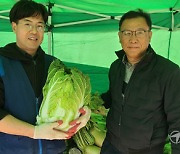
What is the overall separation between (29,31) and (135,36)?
2.84 ft

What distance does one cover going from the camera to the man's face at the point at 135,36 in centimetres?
250

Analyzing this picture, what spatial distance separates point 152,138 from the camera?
2.50 metres

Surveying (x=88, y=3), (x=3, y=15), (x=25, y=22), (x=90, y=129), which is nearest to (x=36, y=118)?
(x=25, y=22)

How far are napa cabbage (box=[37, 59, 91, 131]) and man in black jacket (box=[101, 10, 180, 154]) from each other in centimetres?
48

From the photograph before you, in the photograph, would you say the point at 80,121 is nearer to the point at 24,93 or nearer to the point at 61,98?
the point at 61,98

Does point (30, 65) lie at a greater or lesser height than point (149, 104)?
greater

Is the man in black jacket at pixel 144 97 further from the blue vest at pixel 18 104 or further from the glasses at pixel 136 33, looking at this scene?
the blue vest at pixel 18 104

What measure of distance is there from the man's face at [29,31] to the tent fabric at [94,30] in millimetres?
1988

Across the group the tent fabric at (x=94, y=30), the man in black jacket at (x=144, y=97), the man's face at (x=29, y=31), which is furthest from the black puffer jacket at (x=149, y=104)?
the tent fabric at (x=94, y=30)

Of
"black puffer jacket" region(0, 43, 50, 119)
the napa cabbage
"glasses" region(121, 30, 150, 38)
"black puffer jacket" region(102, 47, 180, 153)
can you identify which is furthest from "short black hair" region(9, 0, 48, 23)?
"black puffer jacket" region(102, 47, 180, 153)

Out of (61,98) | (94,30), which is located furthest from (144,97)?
(94,30)

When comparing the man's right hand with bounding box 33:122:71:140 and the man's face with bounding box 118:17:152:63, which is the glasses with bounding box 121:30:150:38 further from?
the man's right hand with bounding box 33:122:71:140

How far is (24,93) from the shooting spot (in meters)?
2.21

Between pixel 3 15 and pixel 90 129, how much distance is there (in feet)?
8.05
